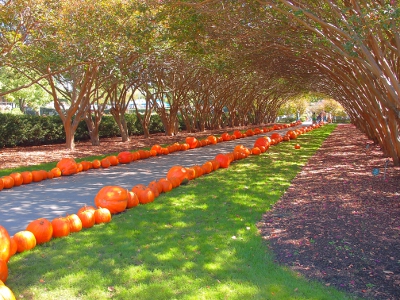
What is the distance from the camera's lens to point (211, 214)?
20.3 ft

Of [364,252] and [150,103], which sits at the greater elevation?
[150,103]

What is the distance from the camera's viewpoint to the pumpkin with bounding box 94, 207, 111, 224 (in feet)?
19.0

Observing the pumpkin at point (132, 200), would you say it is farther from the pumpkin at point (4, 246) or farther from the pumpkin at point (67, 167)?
the pumpkin at point (67, 167)

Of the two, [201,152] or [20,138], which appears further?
[20,138]

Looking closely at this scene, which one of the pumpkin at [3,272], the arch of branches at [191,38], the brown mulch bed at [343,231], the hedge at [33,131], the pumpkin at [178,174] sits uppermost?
the arch of branches at [191,38]

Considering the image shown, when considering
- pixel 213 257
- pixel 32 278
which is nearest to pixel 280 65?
pixel 213 257

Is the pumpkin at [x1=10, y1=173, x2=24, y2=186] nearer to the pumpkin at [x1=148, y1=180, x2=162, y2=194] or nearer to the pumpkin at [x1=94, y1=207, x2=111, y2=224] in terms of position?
the pumpkin at [x1=148, y1=180, x2=162, y2=194]

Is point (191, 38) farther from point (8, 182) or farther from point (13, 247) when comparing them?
point (13, 247)

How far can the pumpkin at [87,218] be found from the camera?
5.57 meters

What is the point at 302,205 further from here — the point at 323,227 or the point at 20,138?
the point at 20,138

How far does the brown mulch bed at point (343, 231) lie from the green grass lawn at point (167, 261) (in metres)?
0.24

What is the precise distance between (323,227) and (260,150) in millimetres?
9107

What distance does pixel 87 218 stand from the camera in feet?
18.4

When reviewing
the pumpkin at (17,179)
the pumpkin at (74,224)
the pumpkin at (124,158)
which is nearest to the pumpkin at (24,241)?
the pumpkin at (74,224)
